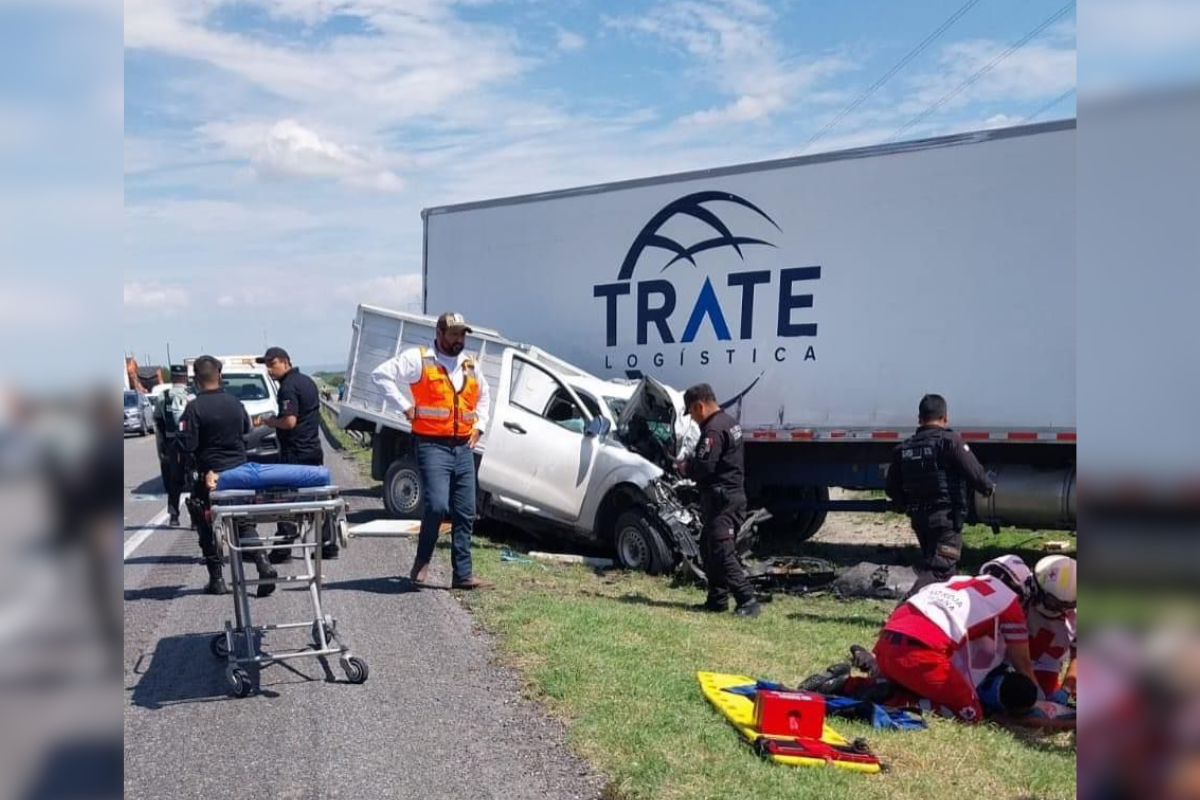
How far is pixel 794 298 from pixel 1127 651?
11.9 meters

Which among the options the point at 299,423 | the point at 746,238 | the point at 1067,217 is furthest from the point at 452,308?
the point at 1067,217

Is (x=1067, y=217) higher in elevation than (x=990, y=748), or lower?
higher

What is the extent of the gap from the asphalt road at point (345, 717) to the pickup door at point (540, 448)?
10.3ft

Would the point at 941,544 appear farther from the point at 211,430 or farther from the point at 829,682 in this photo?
the point at 211,430

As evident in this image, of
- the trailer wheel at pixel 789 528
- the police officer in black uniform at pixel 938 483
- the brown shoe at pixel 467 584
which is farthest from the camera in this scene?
the trailer wheel at pixel 789 528

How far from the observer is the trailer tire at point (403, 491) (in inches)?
527

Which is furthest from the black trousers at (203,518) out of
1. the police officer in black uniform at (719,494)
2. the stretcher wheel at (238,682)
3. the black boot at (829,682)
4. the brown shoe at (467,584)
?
the black boot at (829,682)

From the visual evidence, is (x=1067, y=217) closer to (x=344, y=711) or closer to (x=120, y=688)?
(x=344, y=711)

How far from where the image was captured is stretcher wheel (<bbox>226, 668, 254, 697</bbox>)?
605 centimetres

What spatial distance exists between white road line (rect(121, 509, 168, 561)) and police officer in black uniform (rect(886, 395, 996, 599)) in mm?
7056

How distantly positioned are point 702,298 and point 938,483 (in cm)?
538

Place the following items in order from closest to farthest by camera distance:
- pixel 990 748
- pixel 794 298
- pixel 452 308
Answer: pixel 990 748
pixel 794 298
pixel 452 308

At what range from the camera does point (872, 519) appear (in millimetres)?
16734

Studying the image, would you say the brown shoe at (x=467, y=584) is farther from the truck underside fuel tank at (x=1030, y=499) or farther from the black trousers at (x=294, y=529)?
the truck underside fuel tank at (x=1030, y=499)
